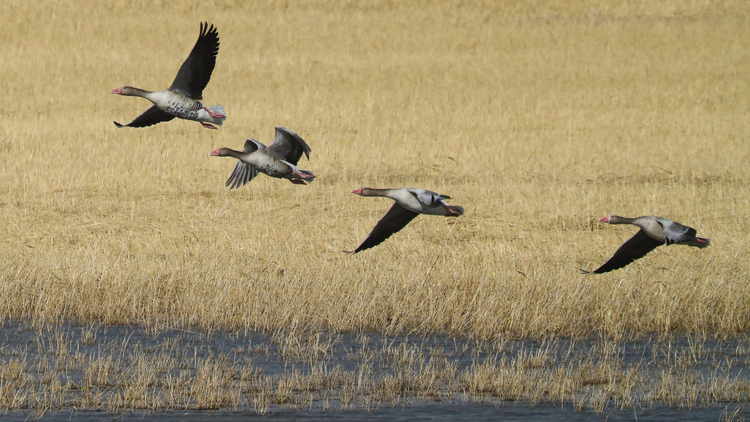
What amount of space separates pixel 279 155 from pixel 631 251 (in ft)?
11.0

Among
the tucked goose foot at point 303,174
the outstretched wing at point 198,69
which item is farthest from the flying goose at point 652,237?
Answer: the outstretched wing at point 198,69

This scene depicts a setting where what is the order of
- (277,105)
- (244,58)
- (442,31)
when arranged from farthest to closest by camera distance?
1. (442,31)
2. (244,58)
3. (277,105)

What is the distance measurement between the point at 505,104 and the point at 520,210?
14.7 metres

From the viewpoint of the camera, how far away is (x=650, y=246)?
9.54 m

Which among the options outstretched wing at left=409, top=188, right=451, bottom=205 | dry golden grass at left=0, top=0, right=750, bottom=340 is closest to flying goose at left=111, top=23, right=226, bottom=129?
outstretched wing at left=409, top=188, right=451, bottom=205

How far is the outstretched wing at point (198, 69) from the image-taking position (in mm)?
8414

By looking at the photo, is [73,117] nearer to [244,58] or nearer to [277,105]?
[277,105]

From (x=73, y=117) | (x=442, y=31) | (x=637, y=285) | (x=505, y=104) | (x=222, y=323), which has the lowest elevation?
(x=222, y=323)

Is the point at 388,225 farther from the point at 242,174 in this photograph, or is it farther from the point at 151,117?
the point at 151,117

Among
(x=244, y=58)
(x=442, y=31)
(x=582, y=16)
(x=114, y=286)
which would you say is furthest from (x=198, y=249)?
(x=582, y=16)

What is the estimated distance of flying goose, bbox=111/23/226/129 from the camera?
7.93 metres

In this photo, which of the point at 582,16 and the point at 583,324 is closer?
the point at 583,324

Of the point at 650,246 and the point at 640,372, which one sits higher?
the point at 650,246

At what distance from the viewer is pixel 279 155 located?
8.73 metres
